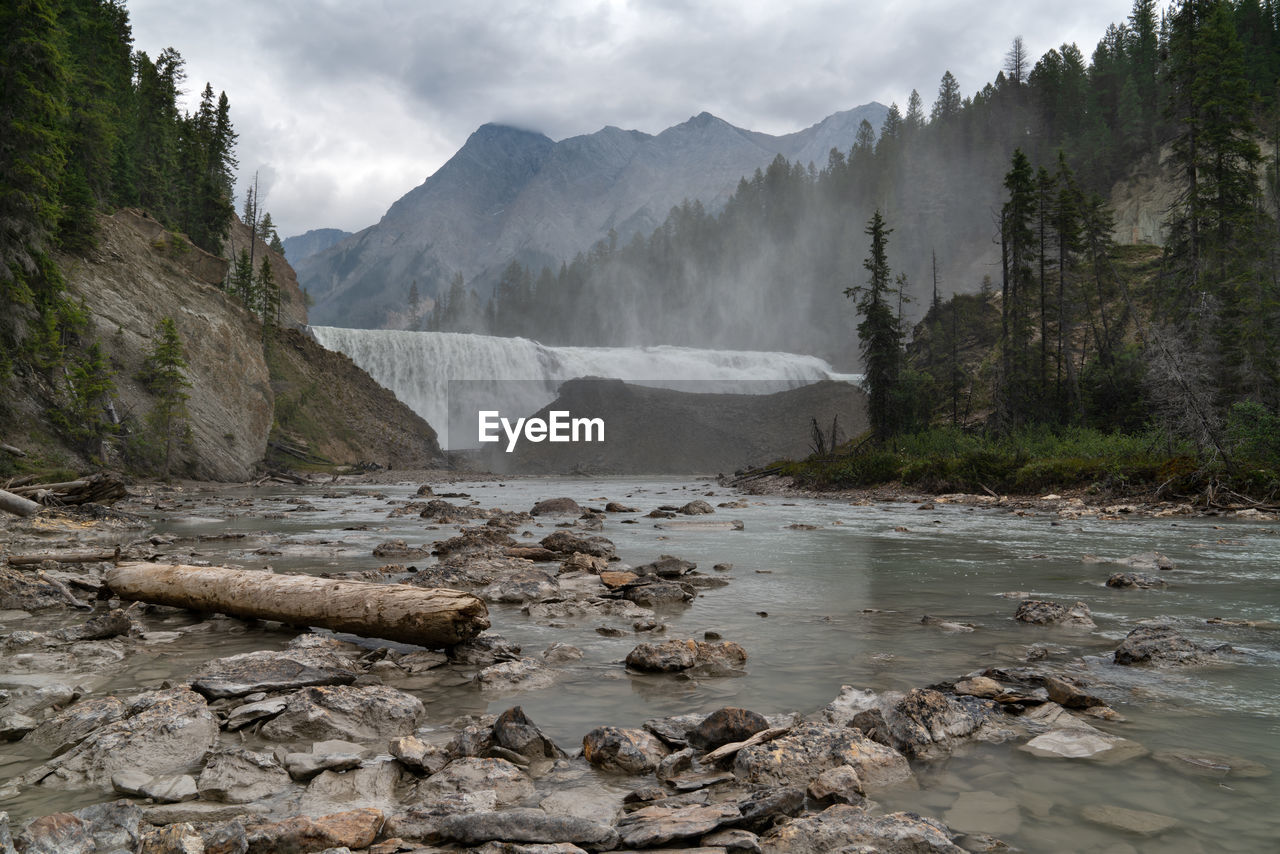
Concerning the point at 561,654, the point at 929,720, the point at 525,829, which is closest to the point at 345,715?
the point at 525,829

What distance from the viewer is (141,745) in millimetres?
3348

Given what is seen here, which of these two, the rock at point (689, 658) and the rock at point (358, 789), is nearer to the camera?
the rock at point (358, 789)

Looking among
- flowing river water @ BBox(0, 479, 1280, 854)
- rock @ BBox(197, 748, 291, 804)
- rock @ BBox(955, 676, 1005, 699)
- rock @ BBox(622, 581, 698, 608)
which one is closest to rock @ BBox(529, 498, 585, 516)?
flowing river water @ BBox(0, 479, 1280, 854)

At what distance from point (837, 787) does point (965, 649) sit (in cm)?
321

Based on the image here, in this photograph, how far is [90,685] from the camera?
4.52 meters

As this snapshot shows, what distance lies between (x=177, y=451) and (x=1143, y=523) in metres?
38.2

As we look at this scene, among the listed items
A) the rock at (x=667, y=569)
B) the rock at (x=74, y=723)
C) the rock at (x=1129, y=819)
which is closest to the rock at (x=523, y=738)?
the rock at (x=74, y=723)

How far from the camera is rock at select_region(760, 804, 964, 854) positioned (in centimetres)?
251

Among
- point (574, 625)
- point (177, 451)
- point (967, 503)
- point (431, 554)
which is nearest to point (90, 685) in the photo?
point (574, 625)

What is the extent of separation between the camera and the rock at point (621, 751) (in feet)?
11.0

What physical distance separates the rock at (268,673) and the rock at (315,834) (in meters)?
1.82

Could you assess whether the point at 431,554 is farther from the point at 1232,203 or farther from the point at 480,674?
the point at 1232,203

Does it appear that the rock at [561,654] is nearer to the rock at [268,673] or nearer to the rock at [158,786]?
the rock at [268,673]

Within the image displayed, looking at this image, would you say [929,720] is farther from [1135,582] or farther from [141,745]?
[1135,582]
